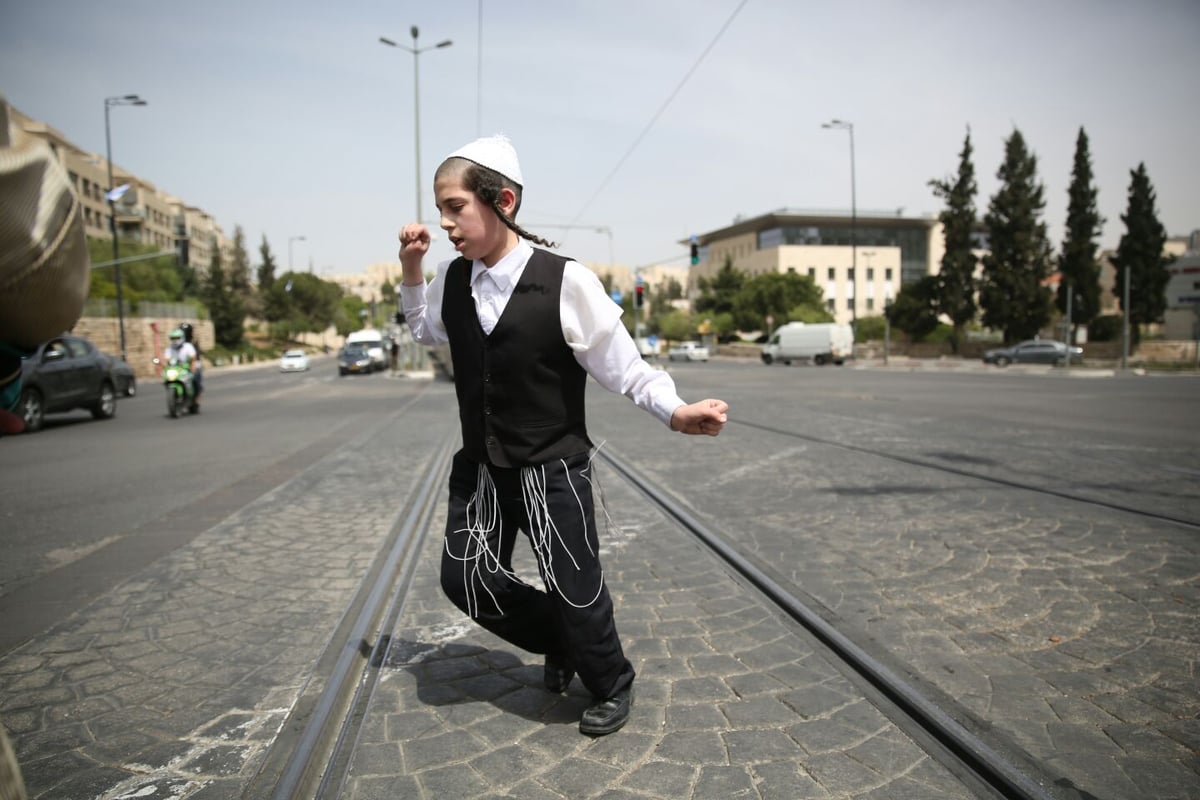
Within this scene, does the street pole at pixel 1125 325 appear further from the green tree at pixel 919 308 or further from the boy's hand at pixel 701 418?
the boy's hand at pixel 701 418

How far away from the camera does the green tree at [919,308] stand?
50344 mm

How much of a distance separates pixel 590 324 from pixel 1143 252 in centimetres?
5524

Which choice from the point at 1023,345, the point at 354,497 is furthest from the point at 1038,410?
the point at 1023,345

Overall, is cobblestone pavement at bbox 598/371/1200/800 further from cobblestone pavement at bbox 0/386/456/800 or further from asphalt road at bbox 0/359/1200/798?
cobblestone pavement at bbox 0/386/456/800

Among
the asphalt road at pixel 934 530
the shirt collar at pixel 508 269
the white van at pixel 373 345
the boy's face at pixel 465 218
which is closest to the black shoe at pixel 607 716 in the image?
the asphalt road at pixel 934 530

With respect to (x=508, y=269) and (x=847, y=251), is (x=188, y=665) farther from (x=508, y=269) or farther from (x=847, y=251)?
(x=847, y=251)

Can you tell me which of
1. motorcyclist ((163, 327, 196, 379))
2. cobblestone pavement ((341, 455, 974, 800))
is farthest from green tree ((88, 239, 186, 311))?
cobblestone pavement ((341, 455, 974, 800))

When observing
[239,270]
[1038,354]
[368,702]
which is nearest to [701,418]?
[368,702]

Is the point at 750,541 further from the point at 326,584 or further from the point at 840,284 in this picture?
the point at 840,284

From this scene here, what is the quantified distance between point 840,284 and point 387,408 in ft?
256

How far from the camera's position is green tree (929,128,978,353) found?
48.6 m

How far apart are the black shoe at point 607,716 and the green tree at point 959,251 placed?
168ft

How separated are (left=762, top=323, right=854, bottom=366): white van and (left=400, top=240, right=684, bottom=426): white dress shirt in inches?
1607

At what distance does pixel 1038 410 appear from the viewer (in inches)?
500
